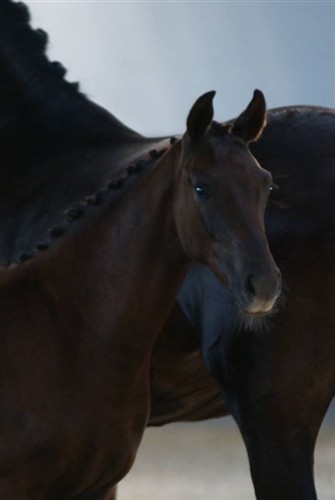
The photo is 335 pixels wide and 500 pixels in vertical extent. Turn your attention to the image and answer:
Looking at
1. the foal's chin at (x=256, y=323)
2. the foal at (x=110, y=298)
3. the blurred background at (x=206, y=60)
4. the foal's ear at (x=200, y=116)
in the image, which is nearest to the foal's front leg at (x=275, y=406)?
the foal's chin at (x=256, y=323)

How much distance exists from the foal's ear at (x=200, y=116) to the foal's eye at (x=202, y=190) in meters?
0.09

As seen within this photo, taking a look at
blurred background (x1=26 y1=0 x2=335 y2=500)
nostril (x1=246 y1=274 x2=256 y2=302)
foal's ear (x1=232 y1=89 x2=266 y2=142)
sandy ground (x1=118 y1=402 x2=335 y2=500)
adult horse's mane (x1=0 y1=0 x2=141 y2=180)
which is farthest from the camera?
blurred background (x1=26 y1=0 x2=335 y2=500)

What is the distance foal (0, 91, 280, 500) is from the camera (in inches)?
113

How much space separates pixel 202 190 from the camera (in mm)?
2857

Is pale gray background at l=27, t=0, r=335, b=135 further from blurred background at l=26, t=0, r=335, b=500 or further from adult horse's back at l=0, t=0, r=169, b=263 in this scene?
adult horse's back at l=0, t=0, r=169, b=263

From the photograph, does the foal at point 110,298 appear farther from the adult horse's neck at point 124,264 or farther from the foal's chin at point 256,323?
the foal's chin at point 256,323

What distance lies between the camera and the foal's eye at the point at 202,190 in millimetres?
2855

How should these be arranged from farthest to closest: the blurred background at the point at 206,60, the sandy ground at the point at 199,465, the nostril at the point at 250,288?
the blurred background at the point at 206,60 → the sandy ground at the point at 199,465 → the nostril at the point at 250,288

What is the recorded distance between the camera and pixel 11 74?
398 cm

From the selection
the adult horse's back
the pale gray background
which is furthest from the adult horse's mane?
the pale gray background

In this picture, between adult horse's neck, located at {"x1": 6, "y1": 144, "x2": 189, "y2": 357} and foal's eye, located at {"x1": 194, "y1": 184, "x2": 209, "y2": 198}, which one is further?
adult horse's neck, located at {"x1": 6, "y1": 144, "x2": 189, "y2": 357}

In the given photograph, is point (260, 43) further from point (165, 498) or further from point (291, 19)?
point (165, 498)

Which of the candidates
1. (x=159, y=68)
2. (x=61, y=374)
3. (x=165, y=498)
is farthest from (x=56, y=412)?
(x=159, y=68)

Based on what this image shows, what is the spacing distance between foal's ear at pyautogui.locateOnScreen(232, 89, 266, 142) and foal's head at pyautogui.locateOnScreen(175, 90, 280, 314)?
0.11ft
